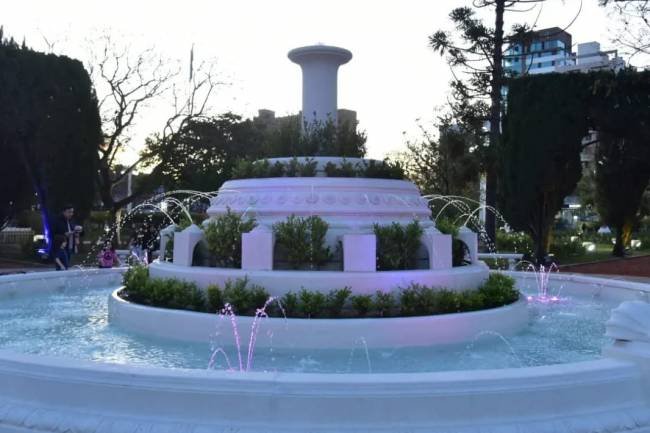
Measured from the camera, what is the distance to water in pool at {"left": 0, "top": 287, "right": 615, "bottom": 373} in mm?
5586

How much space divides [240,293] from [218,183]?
964 inches

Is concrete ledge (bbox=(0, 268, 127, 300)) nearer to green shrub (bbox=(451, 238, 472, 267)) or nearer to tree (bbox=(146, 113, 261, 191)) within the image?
green shrub (bbox=(451, 238, 472, 267))

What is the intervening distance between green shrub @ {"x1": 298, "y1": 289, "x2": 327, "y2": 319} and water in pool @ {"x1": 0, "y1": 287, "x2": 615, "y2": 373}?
520 mm

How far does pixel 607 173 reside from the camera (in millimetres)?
23859

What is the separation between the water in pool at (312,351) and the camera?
559 centimetres

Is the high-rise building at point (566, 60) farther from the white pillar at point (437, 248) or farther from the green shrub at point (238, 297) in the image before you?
the green shrub at point (238, 297)

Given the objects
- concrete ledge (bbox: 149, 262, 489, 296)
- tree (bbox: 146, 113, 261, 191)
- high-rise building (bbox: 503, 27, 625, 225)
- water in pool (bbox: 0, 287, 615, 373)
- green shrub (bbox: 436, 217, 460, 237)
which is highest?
high-rise building (bbox: 503, 27, 625, 225)

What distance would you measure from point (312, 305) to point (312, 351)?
1.91 feet

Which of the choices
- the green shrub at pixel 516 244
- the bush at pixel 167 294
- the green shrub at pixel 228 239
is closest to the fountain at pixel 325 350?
the bush at pixel 167 294

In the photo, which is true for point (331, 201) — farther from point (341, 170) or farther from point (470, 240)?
point (470, 240)

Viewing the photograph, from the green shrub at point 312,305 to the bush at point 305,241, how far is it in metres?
1.03

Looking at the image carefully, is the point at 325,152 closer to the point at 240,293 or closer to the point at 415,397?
the point at 240,293

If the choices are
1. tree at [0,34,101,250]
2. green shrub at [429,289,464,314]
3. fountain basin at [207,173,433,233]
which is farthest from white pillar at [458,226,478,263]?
tree at [0,34,101,250]

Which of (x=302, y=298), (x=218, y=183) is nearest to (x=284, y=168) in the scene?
(x=302, y=298)
